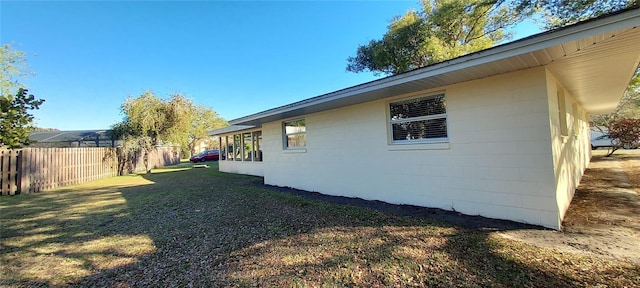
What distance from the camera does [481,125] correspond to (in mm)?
4684

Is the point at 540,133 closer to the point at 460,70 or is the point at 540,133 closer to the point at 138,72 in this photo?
the point at 460,70

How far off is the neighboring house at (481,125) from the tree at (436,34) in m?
9.18

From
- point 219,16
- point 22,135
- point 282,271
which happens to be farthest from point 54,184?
point 282,271

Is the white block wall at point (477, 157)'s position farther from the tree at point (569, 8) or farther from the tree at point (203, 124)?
the tree at point (203, 124)

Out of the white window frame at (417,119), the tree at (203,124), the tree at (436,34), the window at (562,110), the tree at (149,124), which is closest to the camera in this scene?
the white window frame at (417,119)

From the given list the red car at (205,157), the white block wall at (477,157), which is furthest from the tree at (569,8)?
the red car at (205,157)

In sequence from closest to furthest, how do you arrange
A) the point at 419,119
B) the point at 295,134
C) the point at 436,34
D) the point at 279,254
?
the point at 279,254 → the point at 419,119 → the point at 295,134 → the point at 436,34

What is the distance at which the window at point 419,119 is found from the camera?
530cm

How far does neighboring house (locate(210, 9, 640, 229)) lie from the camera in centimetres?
377

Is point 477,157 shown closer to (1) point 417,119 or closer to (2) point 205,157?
(1) point 417,119

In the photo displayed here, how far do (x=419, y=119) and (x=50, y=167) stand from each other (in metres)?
15.5

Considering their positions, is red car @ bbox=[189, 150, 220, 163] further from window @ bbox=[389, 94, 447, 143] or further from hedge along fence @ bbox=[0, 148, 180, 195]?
window @ bbox=[389, 94, 447, 143]

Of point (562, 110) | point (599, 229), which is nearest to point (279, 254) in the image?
point (599, 229)

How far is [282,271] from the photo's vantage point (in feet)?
9.76
